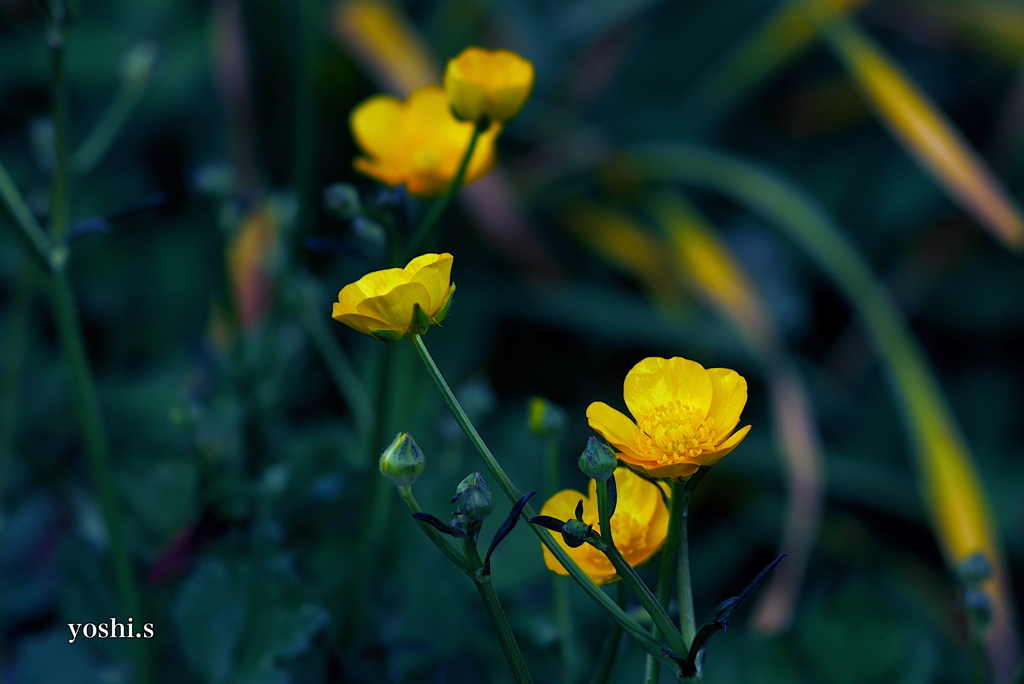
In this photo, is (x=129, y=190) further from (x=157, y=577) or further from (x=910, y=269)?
(x=910, y=269)

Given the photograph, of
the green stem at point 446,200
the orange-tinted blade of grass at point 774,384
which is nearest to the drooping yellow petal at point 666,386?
the green stem at point 446,200

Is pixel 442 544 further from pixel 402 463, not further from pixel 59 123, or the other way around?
pixel 59 123

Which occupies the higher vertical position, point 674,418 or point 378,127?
point 378,127

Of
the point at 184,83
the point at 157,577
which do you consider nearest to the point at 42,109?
the point at 184,83

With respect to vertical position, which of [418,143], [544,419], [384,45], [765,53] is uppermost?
[384,45]

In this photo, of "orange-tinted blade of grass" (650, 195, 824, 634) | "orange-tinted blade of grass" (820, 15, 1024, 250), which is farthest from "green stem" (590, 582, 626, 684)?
"orange-tinted blade of grass" (820, 15, 1024, 250)

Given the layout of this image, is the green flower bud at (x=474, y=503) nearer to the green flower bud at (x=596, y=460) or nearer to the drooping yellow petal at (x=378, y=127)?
the green flower bud at (x=596, y=460)

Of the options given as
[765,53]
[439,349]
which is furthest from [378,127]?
[765,53]
